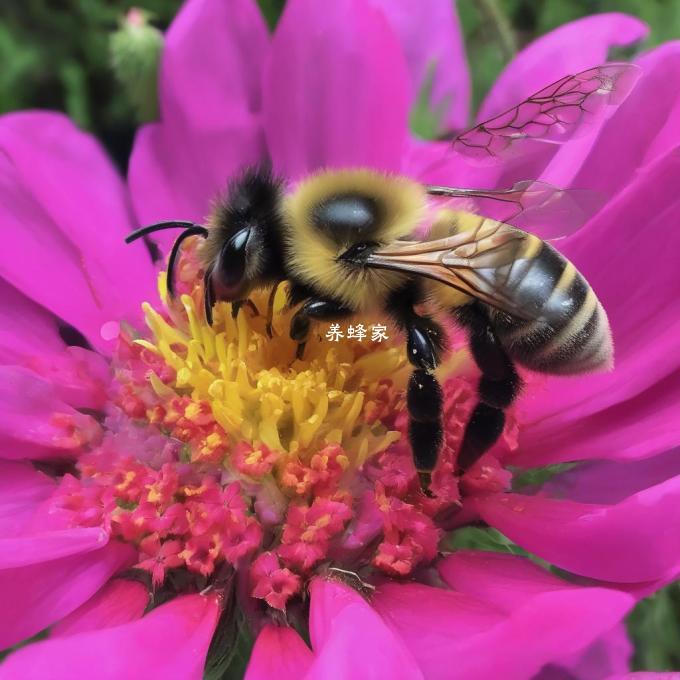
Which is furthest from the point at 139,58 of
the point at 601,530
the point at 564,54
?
the point at 601,530

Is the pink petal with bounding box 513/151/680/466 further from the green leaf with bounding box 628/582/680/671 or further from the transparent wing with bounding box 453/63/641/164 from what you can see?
the green leaf with bounding box 628/582/680/671

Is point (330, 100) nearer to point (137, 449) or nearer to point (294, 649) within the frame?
point (137, 449)

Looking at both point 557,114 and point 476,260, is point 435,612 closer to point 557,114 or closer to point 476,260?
point 476,260

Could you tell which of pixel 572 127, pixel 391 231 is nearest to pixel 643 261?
pixel 572 127

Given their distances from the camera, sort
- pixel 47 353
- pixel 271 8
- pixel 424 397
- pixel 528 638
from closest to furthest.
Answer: pixel 528 638, pixel 424 397, pixel 47 353, pixel 271 8

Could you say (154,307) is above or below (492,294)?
below

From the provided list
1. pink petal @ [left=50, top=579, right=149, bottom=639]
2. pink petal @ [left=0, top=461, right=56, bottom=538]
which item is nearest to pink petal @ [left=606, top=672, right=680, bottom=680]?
pink petal @ [left=50, top=579, right=149, bottom=639]
